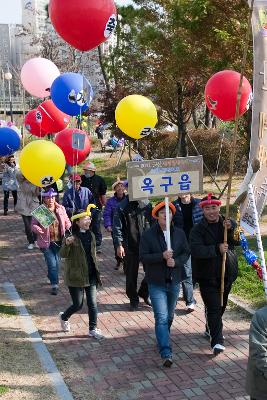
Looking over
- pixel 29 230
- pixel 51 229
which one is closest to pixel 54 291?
pixel 51 229

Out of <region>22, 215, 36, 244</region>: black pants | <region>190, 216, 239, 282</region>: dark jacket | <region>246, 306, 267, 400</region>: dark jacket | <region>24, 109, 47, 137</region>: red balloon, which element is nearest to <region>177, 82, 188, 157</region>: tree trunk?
<region>24, 109, 47, 137</region>: red balloon

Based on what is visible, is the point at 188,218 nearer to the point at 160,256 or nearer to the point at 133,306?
the point at 133,306

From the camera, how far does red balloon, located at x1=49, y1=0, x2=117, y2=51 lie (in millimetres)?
6555

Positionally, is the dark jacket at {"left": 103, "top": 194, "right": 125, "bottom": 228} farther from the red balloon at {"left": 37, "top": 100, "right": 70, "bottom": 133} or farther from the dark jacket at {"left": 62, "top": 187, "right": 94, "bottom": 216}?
the red balloon at {"left": 37, "top": 100, "right": 70, "bottom": 133}

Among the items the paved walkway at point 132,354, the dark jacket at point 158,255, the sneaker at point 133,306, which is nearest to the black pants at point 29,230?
the paved walkway at point 132,354

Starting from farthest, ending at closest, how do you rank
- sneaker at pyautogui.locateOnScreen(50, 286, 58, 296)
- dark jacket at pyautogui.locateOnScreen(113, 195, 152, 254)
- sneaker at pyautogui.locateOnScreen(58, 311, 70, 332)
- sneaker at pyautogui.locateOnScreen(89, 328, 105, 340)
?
sneaker at pyautogui.locateOnScreen(50, 286, 58, 296) → dark jacket at pyautogui.locateOnScreen(113, 195, 152, 254) → sneaker at pyautogui.locateOnScreen(58, 311, 70, 332) → sneaker at pyautogui.locateOnScreen(89, 328, 105, 340)

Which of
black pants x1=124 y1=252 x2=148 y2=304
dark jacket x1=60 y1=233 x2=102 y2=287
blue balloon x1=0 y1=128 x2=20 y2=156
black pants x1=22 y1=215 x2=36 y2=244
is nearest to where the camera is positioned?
dark jacket x1=60 y1=233 x2=102 y2=287

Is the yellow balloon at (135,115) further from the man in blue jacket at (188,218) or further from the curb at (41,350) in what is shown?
the curb at (41,350)

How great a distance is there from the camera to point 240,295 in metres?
7.48

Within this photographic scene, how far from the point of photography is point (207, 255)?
5.37 metres

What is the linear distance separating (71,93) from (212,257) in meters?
4.07

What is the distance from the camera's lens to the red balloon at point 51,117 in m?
10.1

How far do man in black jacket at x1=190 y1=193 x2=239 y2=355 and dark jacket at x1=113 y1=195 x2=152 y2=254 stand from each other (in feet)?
4.79

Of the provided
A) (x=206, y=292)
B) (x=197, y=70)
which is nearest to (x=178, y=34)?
(x=197, y=70)
